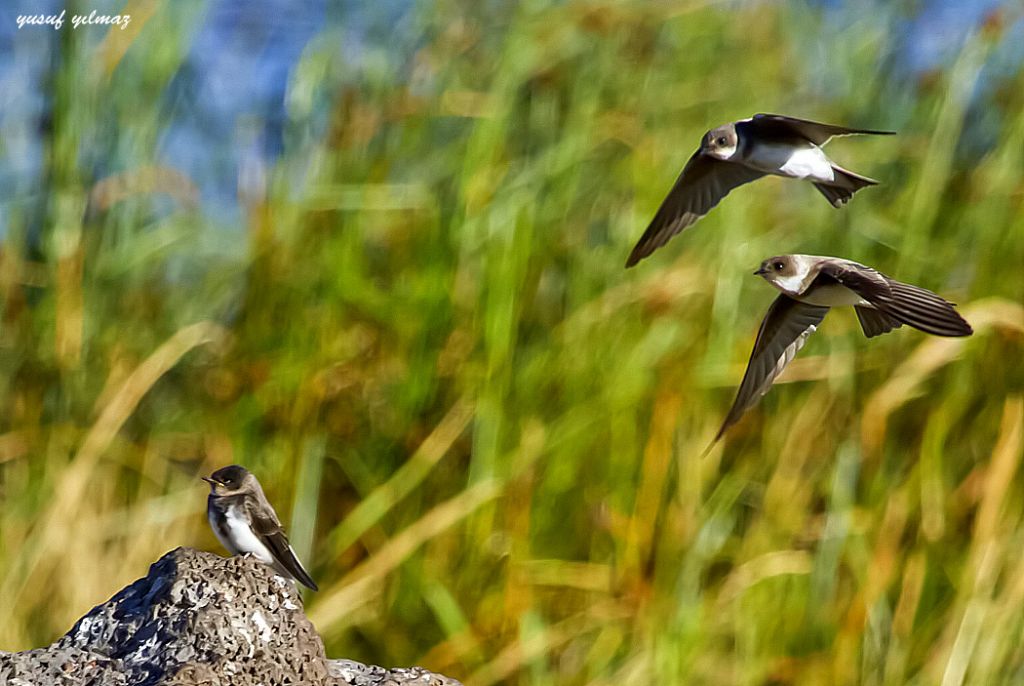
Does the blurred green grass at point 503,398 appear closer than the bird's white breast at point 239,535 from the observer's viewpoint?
No

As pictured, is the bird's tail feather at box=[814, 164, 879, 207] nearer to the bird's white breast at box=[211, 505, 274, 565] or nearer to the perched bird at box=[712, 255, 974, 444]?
the perched bird at box=[712, 255, 974, 444]

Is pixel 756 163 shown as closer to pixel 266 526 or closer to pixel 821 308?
pixel 821 308

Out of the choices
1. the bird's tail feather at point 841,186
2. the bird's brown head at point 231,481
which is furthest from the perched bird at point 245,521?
the bird's tail feather at point 841,186

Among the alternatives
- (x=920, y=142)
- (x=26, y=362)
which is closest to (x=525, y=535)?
(x=26, y=362)

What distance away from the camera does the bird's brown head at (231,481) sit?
2.82 m

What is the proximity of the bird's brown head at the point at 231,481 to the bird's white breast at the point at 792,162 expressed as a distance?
3.57 ft

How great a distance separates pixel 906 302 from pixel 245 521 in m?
1.22

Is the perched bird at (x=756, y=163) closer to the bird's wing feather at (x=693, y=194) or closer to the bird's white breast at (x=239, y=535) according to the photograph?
the bird's wing feather at (x=693, y=194)

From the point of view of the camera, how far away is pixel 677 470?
3.82 metres

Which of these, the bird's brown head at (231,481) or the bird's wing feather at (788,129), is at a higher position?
the bird's wing feather at (788,129)

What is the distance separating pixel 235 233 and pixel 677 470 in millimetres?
1281

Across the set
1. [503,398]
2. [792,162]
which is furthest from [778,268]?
[503,398]

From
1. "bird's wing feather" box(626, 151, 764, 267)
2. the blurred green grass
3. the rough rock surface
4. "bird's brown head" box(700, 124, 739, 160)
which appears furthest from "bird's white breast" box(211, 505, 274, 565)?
"bird's brown head" box(700, 124, 739, 160)

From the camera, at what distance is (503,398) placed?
12.3 ft
